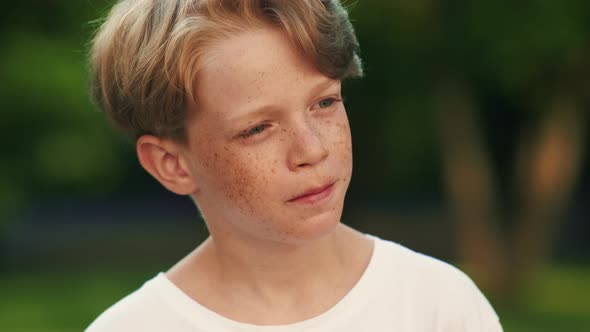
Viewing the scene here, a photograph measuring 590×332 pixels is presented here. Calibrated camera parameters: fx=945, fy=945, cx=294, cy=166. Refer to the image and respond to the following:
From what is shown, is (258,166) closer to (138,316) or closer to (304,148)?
Result: (304,148)

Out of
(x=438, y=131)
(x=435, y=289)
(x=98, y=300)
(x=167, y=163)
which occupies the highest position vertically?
(x=167, y=163)

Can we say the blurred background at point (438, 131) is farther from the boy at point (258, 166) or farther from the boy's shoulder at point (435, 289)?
the boy's shoulder at point (435, 289)

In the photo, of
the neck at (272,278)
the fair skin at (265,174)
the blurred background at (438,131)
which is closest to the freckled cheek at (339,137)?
the fair skin at (265,174)

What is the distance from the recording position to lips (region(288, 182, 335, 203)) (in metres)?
2.41

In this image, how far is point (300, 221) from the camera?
8.00 feet

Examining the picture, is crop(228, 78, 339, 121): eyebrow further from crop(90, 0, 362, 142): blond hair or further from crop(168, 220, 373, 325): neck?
crop(168, 220, 373, 325): neck

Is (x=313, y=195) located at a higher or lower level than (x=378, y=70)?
higher

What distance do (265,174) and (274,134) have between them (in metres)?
0.10

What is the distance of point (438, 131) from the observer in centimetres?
1184

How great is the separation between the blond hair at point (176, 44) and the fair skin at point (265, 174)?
0.12 ft

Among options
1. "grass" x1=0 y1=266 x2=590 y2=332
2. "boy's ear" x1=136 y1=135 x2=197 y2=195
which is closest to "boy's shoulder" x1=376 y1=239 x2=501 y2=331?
"boy's ear" x1=136 y1=135 x2=197 y2=195

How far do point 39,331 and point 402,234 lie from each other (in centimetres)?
719

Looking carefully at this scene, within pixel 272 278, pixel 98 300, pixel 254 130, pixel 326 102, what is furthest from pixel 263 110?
pixel 98 300

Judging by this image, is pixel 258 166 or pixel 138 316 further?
pixel 138 316
